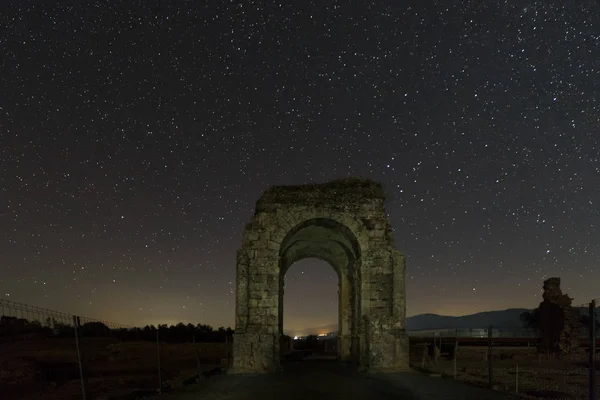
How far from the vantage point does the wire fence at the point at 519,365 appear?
1347 centimetres

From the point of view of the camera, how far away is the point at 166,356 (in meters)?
33.0

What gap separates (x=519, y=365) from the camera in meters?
25.8

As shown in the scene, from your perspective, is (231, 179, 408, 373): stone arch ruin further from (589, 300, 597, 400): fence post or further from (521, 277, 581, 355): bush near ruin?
(521, 277, 581, 355): bush near ruin

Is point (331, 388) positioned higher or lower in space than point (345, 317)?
lower

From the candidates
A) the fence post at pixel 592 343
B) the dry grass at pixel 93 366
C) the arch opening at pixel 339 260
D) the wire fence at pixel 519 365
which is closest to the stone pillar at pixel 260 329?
the dry grass at pixel 93 366

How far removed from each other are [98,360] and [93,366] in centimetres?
385

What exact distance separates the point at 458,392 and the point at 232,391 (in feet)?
16.6

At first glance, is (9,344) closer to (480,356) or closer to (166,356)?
(166,356)

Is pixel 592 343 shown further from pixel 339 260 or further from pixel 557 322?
pixel 557 322

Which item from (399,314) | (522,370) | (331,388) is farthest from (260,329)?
(522,370)

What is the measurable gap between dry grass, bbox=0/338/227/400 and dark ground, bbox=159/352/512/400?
1.56m

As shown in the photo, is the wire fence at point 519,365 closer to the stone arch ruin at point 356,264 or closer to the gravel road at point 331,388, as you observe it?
the gravel road at point 331,388

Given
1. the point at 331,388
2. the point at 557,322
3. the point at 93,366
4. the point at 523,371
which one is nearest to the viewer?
the point at 331,388

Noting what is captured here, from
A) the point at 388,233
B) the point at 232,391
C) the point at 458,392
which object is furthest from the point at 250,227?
the point at 458,392
